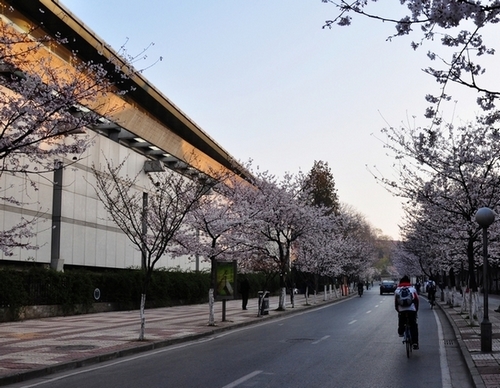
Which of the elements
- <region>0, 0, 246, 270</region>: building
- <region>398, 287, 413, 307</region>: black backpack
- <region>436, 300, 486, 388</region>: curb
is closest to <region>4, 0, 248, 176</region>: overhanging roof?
<region>0, 0, 246, 270</region>: building

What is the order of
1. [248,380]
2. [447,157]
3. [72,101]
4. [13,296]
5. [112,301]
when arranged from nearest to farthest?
[248,380]
[72,101]
[447,157]
[13,296]
[112,301]

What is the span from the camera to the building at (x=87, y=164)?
29.2m

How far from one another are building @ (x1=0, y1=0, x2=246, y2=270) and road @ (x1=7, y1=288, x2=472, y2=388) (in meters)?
10.1

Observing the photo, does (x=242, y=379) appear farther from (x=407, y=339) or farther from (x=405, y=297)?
(x=405, y=297)

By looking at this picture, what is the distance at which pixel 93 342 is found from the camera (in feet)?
57.5

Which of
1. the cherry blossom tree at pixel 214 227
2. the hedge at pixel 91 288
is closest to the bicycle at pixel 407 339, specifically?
the cherry blossom tree at pixel 214 227

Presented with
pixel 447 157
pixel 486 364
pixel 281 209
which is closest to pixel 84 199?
pixel 281 209

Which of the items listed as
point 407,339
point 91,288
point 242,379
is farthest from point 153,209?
point 242,379

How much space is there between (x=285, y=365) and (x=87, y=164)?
2415cm

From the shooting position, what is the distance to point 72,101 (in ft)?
39.1

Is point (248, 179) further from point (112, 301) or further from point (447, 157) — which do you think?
point (447, 157)

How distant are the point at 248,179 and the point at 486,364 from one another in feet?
92.4

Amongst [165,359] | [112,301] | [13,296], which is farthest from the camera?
[112,301]

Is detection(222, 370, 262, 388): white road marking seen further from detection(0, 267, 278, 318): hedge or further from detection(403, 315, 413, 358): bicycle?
detection(0, 267, 278, 318): hedge
